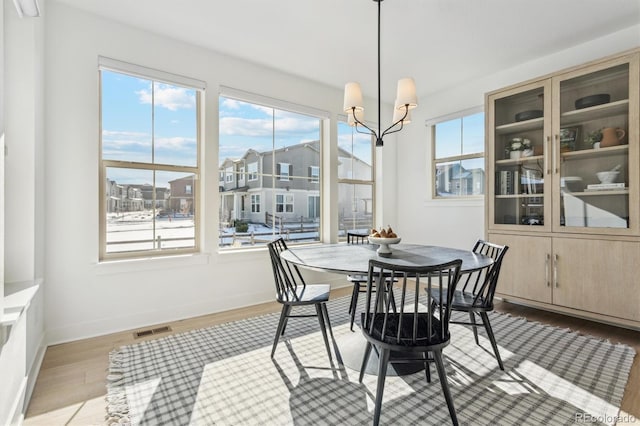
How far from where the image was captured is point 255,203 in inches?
149

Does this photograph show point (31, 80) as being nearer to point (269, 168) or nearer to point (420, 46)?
point (269, 168)

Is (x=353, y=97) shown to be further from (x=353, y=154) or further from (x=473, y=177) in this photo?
(x=473, y=177)

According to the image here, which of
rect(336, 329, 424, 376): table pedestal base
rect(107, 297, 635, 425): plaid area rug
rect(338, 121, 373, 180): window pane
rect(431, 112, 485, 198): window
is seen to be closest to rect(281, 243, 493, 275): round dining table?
rect(336, 329, 424, 376): table pedestal base

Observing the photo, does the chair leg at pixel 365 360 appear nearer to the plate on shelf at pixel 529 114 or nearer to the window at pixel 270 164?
the window at pixel 270 164

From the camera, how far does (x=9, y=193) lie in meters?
2.15

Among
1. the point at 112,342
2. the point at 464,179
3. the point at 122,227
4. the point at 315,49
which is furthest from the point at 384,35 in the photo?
the point at 112,342

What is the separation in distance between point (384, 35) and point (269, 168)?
185cm

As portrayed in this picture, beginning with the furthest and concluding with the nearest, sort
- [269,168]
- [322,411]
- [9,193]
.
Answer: [269,168] → [9,193] → [322,411]

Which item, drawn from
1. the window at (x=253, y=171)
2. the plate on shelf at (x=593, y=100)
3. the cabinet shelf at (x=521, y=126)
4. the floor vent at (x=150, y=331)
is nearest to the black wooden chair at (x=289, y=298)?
the floor vent at (x=150, y=331)

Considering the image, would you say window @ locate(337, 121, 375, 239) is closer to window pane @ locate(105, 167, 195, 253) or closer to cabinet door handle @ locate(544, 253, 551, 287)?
window pane @ locate(105, 167, 195, 253)

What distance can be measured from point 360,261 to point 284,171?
86.4 inches

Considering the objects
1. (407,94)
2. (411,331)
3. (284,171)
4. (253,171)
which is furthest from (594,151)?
(253,171)

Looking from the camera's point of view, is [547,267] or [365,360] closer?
[365,360]

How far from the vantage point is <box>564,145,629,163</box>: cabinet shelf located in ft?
8.98
